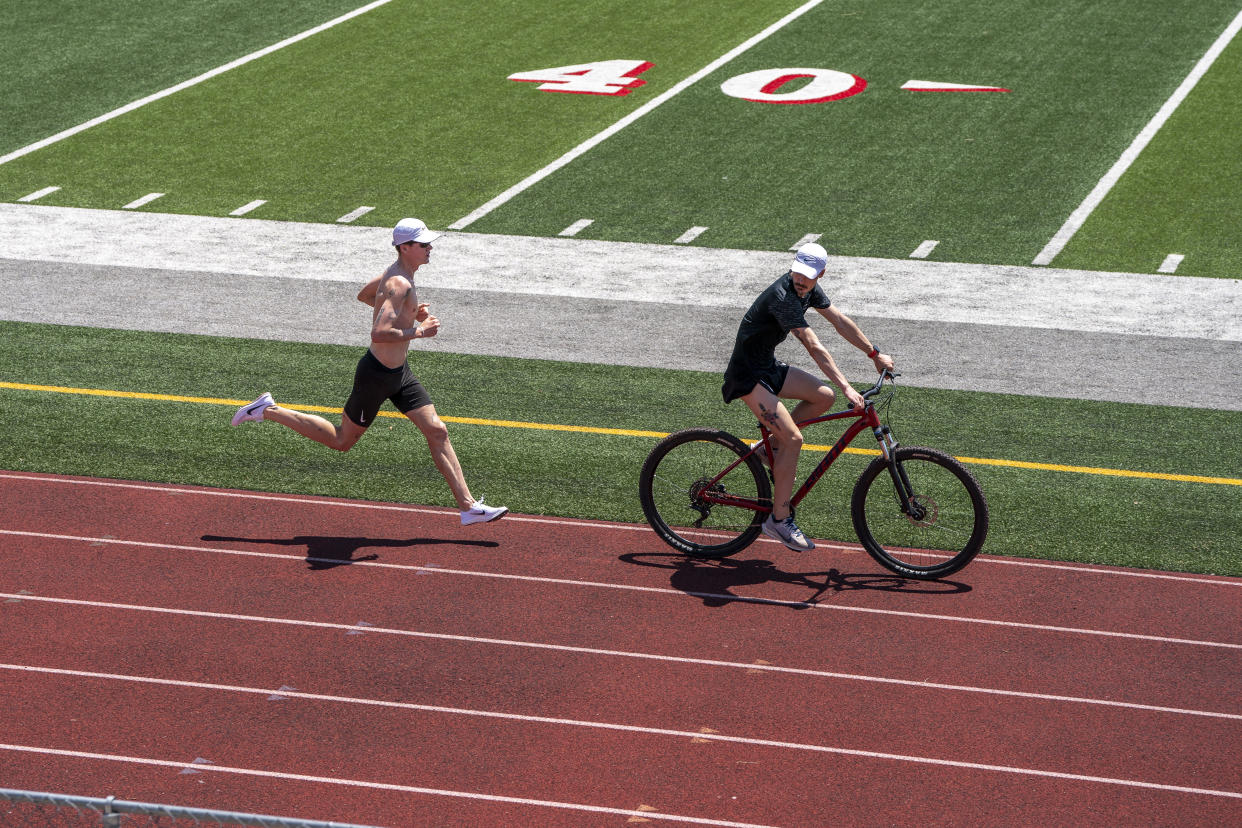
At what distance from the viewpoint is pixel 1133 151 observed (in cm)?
2162

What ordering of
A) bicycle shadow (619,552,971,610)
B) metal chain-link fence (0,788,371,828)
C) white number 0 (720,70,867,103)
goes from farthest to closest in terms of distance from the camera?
1. white number 0 (720,70,867,103)
2. bicycle shadow (619,552,971,610)
3. metal chain-link fence (0,788,371,828)

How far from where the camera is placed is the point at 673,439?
9719 millimetres

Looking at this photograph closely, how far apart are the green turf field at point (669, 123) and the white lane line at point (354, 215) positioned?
12 centimetres

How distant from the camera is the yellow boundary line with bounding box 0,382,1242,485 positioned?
36.7 ft

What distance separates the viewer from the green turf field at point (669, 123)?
19141 mm

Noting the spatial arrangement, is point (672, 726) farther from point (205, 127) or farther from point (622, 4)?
point (622, 4)

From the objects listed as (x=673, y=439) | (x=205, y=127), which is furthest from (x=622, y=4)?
(x=673, y=439)

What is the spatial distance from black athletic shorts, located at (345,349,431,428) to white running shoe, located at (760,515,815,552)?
234 cm

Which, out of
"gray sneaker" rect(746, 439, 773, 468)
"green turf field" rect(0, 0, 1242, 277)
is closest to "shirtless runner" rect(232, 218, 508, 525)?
"gray sneaker" rect(746, 439, 773, 468)

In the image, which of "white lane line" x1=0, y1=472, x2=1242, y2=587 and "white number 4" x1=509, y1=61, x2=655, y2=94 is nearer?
"white lane line" x1=0, y1=472, x2=1242, y2=587

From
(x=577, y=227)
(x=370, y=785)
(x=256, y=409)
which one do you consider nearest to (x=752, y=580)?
(x=370, y=785)

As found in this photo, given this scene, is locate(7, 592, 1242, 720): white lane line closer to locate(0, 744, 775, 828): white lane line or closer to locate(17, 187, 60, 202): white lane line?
locate(0, 744, 775, 828): white lane line

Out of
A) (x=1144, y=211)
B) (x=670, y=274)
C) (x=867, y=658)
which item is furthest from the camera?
(x=1144, y=211)

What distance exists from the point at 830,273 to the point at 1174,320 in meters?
3.68
